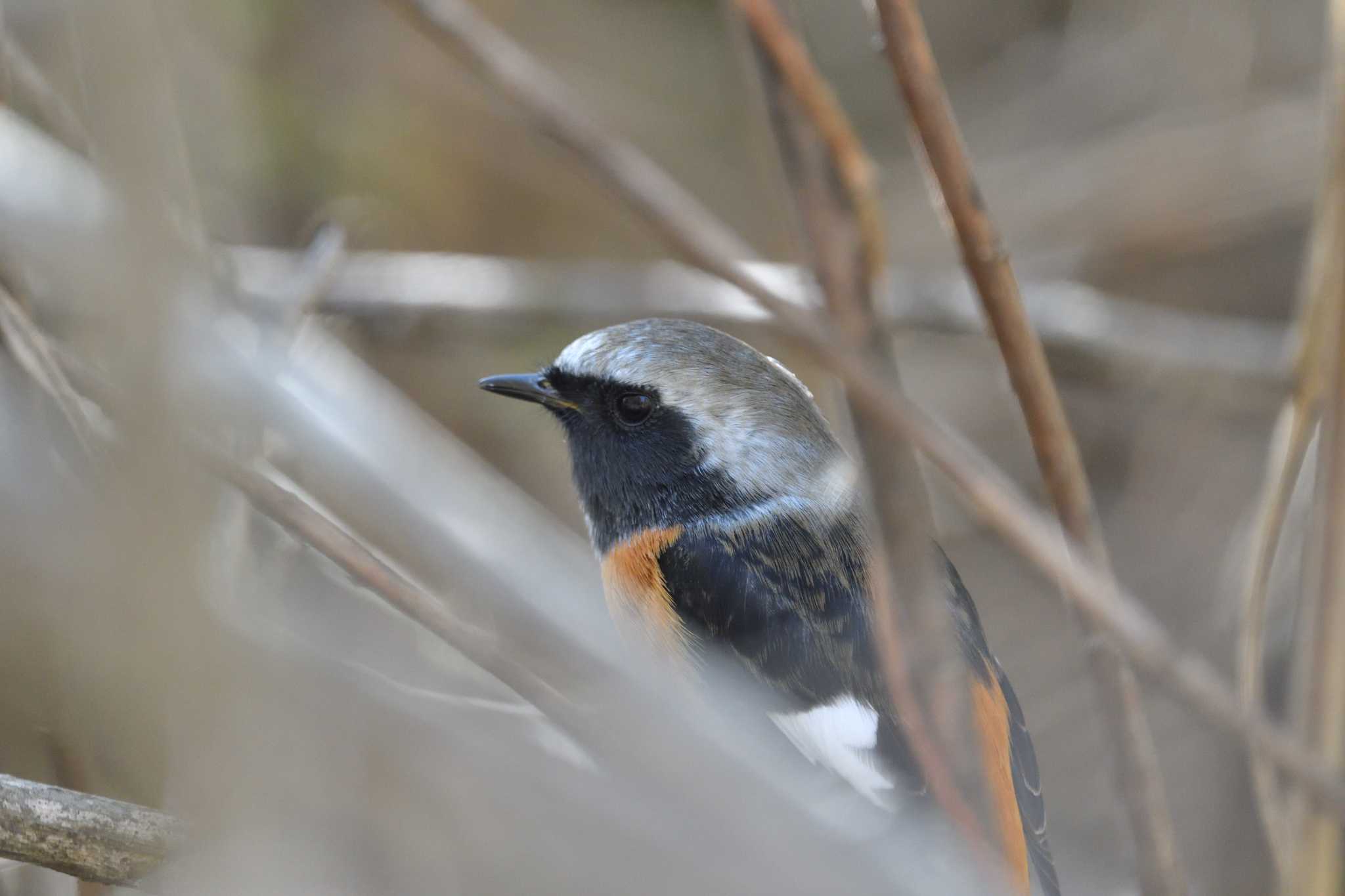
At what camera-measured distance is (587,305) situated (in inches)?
163

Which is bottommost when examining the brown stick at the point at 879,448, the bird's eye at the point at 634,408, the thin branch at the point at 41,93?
the brown stick at the point at 879,448

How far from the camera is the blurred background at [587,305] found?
1.15 m

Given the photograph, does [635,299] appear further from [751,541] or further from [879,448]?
[879,448]

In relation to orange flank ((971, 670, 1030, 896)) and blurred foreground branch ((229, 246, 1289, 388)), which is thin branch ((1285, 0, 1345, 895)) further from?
blurred foreground branch ((229, 246, 1289, 388))

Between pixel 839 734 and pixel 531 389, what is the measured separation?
1194 mm

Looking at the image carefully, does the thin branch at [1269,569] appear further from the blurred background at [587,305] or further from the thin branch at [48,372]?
the thin branch at [48,372]

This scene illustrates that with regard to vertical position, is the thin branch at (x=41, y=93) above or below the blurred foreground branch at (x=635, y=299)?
below

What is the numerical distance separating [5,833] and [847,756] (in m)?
1.51

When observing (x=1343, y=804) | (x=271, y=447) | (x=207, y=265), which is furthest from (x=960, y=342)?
(x=207, y=265)

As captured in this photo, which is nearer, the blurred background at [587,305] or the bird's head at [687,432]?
the blurred background at [587,305]

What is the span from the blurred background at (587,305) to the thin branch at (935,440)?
0.46 m

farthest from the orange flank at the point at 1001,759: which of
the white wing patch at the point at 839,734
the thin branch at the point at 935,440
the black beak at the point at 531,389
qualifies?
the black beak at the point at 531,389

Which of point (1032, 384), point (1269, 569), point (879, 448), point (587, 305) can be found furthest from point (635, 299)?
point (879, 448)

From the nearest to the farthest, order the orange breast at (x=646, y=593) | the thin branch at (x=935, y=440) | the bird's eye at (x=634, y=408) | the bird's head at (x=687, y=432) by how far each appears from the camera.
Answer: the thin branch at (x=935, y=440), the orange breast at (x=646, y=593), the bird's head at (x=687, y=432), the bird's eye at (x=634, y=408)
